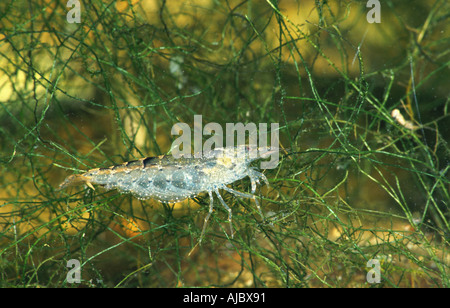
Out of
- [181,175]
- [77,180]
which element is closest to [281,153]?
[181,175]

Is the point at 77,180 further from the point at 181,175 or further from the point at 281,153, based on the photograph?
the point at 281,153

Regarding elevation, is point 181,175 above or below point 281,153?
below

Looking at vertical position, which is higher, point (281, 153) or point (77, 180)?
point (281, 153)
